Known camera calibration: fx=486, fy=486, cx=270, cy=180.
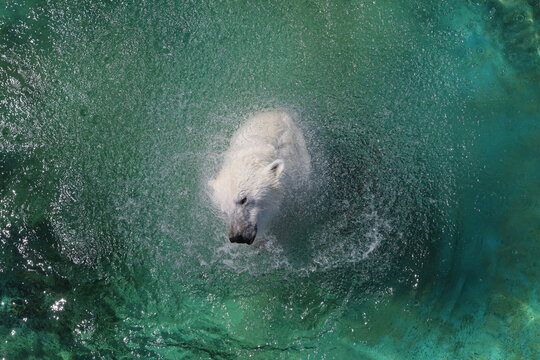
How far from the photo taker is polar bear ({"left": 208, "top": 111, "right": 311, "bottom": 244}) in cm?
443

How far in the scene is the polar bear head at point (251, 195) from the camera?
14.2 feet

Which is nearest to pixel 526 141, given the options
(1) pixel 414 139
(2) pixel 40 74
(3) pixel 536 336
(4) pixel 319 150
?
(1) pixel 414 139

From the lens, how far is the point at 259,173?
14.9ft

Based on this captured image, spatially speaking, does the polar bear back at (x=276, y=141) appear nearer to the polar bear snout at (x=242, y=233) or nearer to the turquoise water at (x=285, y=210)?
the turquoise water at (x=285, y=210)

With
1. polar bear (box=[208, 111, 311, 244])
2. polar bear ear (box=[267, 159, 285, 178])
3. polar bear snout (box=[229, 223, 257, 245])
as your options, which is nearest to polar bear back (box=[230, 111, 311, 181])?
polar bear (box=[208, 111, 311, 244])

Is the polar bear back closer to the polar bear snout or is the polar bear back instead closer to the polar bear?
the polar bear

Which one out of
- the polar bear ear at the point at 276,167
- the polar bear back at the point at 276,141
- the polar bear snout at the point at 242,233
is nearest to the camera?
the polar bear snout at the point at 242,233

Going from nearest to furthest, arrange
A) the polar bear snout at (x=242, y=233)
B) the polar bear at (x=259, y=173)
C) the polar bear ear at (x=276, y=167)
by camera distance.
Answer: the polar bear snout at (x=242, y=233)
the polar bear at (x=259, y=173)
the polar bear ear at (x=276, y=167)

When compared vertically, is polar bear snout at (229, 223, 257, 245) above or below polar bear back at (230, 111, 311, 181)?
below

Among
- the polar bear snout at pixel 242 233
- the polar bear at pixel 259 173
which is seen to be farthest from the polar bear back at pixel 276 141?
the polar bear snout at pixel 242 233

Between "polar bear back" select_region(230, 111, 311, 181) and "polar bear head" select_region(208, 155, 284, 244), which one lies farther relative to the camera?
"polar bear back" select_region(230, 111, 311, 181)

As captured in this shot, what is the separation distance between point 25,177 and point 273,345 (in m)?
3.57

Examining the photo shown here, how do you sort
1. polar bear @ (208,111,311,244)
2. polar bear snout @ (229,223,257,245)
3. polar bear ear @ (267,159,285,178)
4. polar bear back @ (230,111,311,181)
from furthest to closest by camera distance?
polar bear back @ (230,111,311,181) → polar bear ear @ (267,159,285,178) → polar bear @ (208,111,311,244) → polar bear snout @ (229,223,257,245)

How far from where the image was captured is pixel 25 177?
5.88 m
